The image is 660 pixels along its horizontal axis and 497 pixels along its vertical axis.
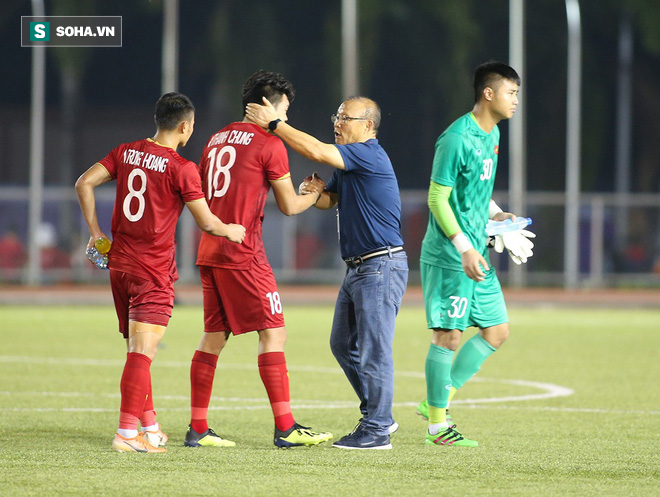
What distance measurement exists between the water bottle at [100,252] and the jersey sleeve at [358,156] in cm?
153

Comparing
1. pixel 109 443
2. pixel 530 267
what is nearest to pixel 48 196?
pixel 530 267

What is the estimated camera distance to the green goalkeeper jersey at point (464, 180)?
7.39 meters

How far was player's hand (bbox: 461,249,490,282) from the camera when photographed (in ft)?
23.4

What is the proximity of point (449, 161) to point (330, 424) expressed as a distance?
2102mm

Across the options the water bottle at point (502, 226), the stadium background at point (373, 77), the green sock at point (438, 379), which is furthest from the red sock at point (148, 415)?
the stadium background at point (373, 77)

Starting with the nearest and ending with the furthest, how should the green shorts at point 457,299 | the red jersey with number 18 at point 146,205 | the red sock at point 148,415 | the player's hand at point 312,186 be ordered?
the red jersey with number 18 at point 146,205 → the red sock at point 148,415 → the player's hand at point 312,186 → the green shorts at point 457,299

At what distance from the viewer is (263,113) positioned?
7.11 m

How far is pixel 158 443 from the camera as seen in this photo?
714 cm

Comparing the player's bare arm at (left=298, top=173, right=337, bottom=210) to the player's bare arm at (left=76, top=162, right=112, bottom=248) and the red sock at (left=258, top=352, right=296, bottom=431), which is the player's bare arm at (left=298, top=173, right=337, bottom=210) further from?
the player's bare arm at (left=76, top=162, right=112, bottom=248)

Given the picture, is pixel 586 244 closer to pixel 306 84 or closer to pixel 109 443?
pixel 306 84

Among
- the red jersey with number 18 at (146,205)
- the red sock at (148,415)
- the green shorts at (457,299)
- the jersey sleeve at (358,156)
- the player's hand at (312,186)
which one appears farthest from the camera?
the green shorts at (457,299)

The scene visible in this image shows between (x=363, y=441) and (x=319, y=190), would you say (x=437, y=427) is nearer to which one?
(x=363, y=441)

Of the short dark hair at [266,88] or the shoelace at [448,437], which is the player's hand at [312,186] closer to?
the short dark hair at [266,88]

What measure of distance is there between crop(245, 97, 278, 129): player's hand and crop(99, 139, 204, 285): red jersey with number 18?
474mm
